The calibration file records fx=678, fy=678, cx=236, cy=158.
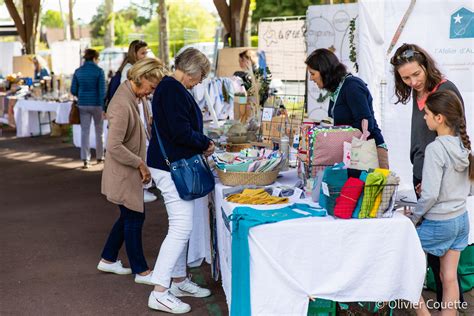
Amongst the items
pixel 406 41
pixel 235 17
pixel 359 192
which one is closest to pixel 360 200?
pixel 359 192

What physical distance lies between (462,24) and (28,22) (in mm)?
13599

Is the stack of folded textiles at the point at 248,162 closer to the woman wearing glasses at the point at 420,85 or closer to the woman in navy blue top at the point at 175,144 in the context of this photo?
the woman in navy blue top at the point at 175,144

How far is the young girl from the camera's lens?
3.02 meters

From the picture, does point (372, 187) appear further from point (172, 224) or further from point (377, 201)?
point (172, 224)

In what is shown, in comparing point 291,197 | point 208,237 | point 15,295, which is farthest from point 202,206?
point 15,295

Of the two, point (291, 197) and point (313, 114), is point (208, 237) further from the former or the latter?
point (313, 114)

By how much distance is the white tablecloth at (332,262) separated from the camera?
2920mm

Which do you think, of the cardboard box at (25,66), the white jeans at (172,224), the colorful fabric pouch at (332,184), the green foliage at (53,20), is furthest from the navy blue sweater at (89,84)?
the green foliage at (53,20)

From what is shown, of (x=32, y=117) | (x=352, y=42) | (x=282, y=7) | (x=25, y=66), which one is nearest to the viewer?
(x=352, y=42)

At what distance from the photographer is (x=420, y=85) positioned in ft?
11.1

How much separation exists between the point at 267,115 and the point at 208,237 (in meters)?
0.91

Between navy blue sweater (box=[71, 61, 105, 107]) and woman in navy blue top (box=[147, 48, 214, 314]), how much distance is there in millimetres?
4794

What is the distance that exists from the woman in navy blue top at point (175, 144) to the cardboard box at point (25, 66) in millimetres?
12494

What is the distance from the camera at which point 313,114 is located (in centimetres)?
764
